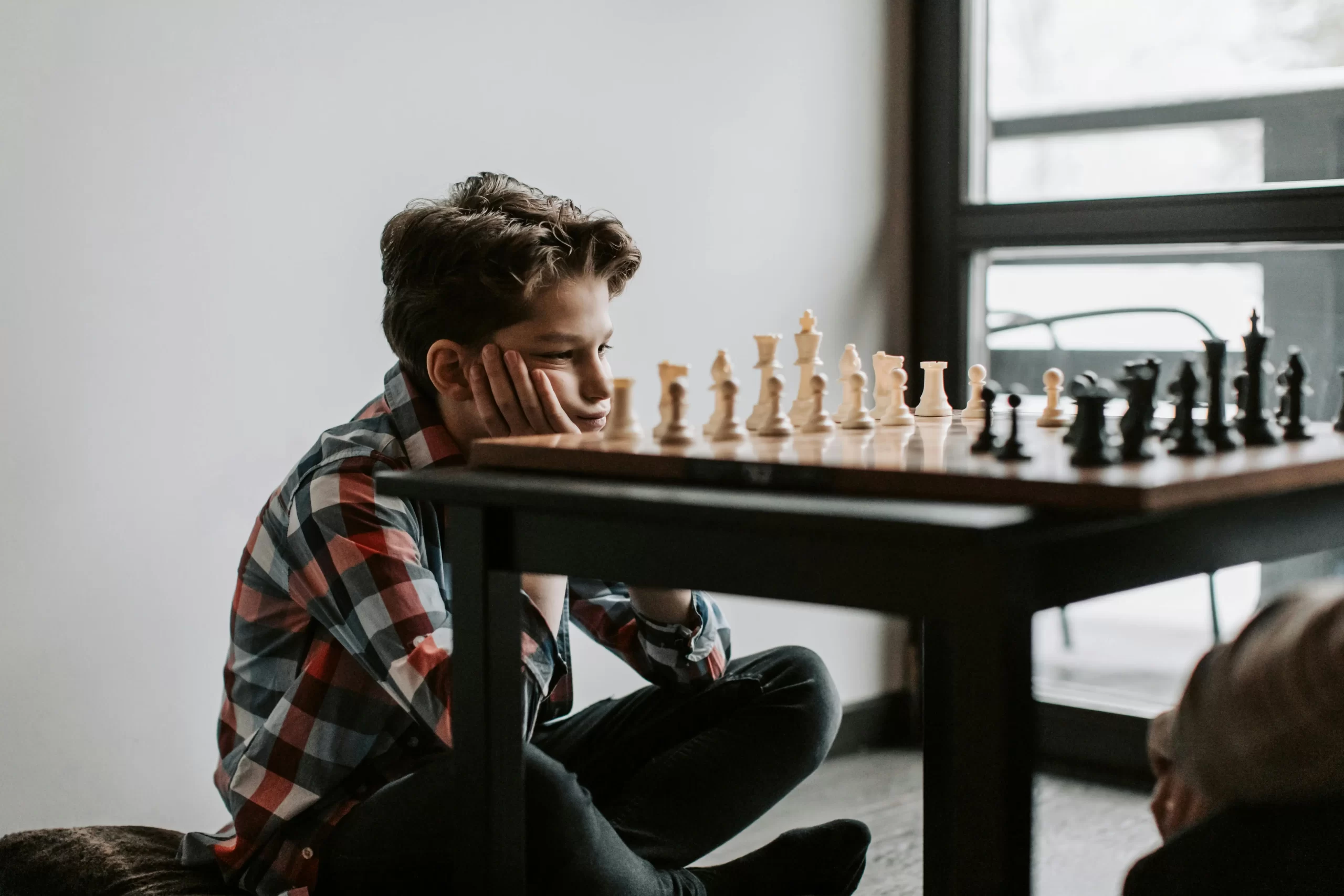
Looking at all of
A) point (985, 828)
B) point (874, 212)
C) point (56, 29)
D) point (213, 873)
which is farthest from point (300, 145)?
point (985, 828)

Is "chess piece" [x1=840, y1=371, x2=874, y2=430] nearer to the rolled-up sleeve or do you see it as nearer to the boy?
the boy

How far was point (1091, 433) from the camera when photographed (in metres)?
1.06

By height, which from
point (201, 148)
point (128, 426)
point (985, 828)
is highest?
point (201, 148)

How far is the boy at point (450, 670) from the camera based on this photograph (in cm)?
142

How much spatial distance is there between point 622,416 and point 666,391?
0.14 feet

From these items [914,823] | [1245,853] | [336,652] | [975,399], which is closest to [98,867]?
[336,652]

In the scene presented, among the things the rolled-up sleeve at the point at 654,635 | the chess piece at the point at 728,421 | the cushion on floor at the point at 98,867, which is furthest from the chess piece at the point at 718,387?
the cushion on floor at the point at 98,867

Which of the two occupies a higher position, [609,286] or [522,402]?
[609,286]

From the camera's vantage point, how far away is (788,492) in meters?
1.09

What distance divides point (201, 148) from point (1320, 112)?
190 centimetres

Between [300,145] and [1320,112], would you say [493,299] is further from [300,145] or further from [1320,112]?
[1320,112]

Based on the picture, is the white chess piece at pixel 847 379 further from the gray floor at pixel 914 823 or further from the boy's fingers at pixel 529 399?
the gray floor at pixel 914 823

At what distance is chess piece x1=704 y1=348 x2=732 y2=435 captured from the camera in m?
1.27

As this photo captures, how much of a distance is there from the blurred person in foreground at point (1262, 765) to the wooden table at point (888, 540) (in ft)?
0.28
